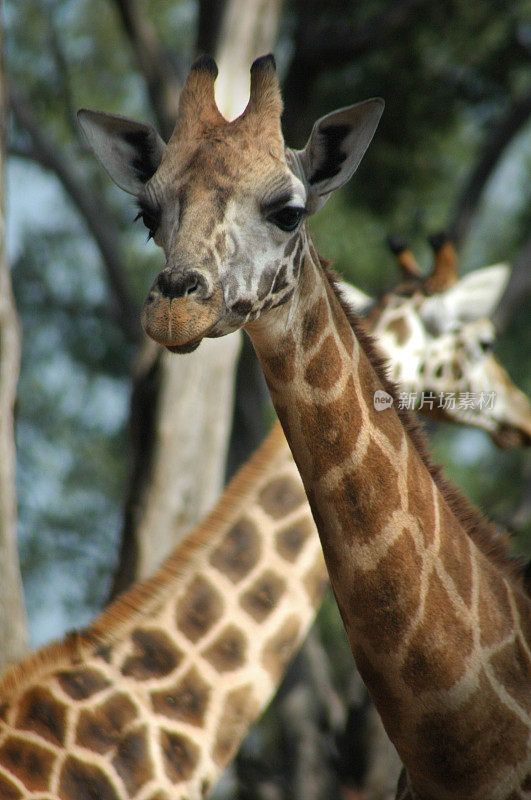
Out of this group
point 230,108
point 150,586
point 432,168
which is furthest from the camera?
point 432,168

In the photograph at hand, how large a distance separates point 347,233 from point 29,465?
571cm

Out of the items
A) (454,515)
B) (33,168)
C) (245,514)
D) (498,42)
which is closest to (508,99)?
(498,42)

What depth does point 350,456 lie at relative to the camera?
Answer: 82.7 inches

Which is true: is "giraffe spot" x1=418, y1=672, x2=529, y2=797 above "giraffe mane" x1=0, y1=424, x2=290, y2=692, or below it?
above

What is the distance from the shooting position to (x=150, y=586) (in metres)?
3.30

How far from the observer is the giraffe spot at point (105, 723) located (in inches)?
112

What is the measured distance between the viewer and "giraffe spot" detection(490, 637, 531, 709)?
2.12m

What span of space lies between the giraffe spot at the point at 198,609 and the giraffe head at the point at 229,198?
5.01ft

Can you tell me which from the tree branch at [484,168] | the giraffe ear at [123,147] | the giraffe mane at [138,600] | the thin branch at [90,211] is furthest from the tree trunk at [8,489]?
the tree branch at [484,168]

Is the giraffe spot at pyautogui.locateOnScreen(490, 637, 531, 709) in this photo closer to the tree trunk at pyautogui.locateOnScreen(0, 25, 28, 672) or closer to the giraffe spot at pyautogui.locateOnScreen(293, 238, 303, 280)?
the giraffe spot at pyautogui.locateOnScreen(293, 238, 303, 280)

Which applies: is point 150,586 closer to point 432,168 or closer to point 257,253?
Result: point 257,253

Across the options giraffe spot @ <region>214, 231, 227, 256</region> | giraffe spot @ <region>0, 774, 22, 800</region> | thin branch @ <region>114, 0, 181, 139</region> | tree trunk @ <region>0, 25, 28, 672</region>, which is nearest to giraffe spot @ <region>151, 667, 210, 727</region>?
giraffe spot @ <region>0, 774, 22, 800</region>

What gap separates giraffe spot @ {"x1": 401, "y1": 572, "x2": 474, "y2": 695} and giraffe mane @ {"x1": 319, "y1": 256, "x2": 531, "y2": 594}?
1.18 feet

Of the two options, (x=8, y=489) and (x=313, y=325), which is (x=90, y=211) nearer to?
(x=8, y=489)
